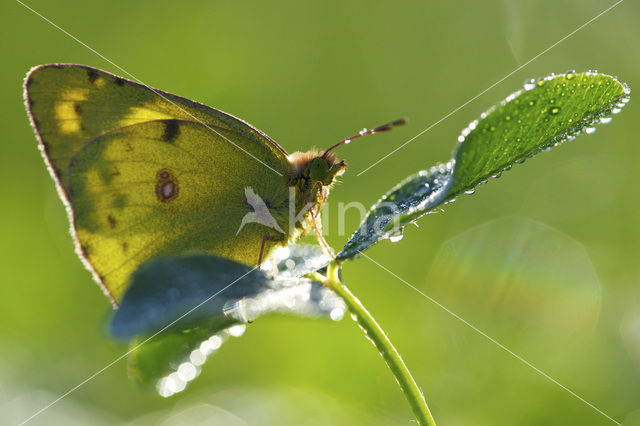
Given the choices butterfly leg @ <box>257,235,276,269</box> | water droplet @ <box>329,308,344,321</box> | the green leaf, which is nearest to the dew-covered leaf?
water droplet @ <box>329,308,344,321</box>

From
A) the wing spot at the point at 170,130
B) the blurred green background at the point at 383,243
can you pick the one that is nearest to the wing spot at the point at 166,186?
the wing spot at the point at 170,130

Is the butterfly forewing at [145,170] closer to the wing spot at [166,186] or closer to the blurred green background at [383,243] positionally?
the wing spot at [166,186]

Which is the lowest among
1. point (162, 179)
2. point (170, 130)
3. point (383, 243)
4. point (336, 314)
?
point (383, 243)

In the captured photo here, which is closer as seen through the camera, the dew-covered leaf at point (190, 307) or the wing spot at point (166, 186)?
the dew-covered leaf at point (190, 307)

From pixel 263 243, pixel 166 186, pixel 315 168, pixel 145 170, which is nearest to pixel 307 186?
pixel 315 168

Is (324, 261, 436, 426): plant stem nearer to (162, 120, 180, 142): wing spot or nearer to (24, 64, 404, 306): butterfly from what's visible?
(24, 64, 404, 306): butterfly

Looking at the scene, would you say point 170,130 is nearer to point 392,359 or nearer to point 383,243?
point 392,359

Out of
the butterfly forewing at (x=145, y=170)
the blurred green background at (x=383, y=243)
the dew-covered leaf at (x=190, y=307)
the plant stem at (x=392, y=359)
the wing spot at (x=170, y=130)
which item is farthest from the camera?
the blurred green background at (x=383, y=243)
